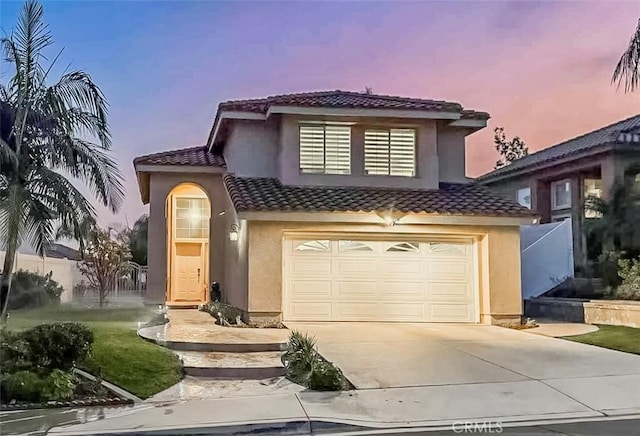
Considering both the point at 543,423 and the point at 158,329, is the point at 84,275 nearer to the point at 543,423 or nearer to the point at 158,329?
the point at 158,329

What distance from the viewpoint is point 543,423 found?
25.1 feet

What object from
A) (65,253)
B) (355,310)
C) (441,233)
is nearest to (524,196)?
(441,233)

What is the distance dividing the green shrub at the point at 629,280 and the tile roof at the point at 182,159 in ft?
39.6

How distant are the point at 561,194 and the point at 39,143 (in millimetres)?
21850

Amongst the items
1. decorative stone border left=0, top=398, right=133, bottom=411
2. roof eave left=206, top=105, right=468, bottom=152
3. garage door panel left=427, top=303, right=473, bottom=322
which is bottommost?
decorative stone border left=0, top=398, right=133, bottom=411

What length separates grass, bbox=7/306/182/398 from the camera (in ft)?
31.6

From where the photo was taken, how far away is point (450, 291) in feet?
55.3

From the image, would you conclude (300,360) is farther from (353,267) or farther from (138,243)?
(138,243)

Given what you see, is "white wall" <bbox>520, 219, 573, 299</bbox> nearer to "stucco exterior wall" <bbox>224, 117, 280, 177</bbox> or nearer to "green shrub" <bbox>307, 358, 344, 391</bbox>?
"stucco exterior wall" <bbox>224, 117, 280, 177</bbox>

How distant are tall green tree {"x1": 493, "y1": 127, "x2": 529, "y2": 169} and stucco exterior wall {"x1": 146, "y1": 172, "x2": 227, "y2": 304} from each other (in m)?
29.7

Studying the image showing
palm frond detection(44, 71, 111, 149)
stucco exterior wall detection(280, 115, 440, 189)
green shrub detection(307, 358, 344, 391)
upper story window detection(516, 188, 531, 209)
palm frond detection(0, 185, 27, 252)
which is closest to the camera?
green shrub detection(307, 358, 344, 391)

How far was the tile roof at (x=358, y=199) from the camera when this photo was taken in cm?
1570

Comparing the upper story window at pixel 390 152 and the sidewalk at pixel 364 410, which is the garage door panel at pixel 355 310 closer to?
the upper story window at pixel 390 152

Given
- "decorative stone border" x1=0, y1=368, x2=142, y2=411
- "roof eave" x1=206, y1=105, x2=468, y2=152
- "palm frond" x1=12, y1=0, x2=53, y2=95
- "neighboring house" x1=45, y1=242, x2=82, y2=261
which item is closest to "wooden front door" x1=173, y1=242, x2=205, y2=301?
"roof eave" x1=206, y1=105, x2=468, y2=152
